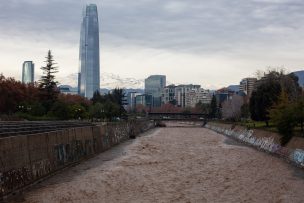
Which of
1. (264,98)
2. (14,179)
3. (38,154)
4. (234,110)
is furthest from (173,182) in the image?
(234,110)

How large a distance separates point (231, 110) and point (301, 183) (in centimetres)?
14580

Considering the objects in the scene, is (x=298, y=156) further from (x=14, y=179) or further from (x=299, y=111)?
(x=14, y=179)

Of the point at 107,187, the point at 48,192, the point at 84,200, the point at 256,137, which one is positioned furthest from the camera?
the point at 256,137


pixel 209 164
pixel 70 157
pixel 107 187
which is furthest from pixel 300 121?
pixel 107 187

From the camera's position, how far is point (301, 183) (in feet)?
112

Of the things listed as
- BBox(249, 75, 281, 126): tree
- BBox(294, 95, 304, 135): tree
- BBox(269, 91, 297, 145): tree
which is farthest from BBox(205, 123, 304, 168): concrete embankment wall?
BBox(249, 75, 281, 126): tree

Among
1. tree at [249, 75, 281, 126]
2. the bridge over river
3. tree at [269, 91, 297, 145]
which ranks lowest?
the bridge over river

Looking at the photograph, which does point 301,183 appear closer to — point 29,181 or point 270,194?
point 270,194

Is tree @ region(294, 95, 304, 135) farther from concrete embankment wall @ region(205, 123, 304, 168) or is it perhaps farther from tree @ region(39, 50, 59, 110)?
tree @ region(39, 50, 59, 110)

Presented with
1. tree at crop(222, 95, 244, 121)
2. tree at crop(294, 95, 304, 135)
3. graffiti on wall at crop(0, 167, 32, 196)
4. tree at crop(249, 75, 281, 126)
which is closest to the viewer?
graffiti on wall at crop(0, 167, 32, 196)

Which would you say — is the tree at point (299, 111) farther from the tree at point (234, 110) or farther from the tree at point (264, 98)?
the tree at point (234, 110)

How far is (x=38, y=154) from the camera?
3294 centimetres

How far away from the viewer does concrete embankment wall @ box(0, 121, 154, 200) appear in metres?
26.5

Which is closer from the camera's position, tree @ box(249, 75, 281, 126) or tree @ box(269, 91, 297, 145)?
tree @ box(269, 91, 297, 145)
